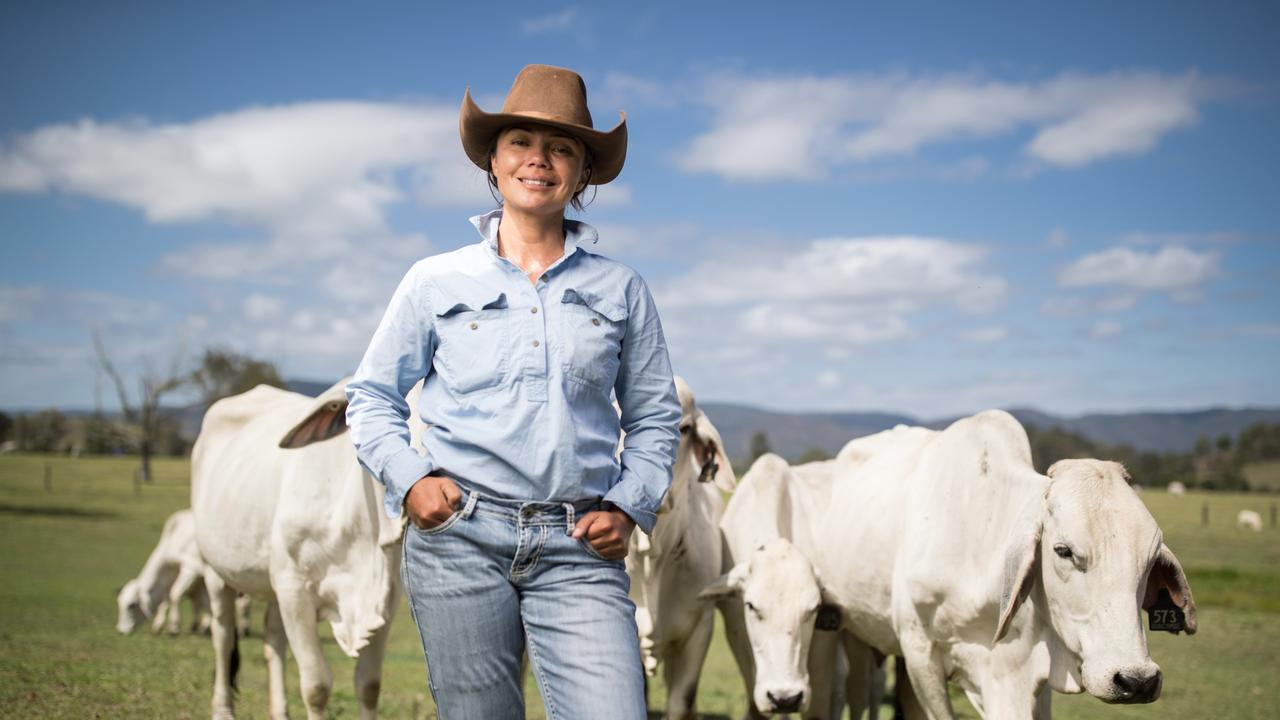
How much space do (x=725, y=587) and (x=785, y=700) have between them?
0.85m

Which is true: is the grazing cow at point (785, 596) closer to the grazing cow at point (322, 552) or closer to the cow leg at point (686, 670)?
the cow leg at point (686, 670)

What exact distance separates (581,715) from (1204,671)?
12.4m

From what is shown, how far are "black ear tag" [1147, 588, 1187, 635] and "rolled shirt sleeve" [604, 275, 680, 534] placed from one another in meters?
2.63

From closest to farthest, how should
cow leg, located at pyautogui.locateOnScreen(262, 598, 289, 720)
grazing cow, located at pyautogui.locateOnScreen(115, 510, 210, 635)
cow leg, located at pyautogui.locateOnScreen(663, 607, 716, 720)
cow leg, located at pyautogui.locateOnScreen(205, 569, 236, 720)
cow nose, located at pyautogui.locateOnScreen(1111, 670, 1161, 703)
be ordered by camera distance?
1. cow nose, located at pyautogui.locateOnScreen(1111, 670, 1161, 703)
2. cow leg, located at pyautogui.locateOnScreen(663, 607, 716, 720)
3. cow leg, located at pyautogui.locateOnScreen(262, 598, 289, 720)
4. cow leg, located at pyautogui.locateOnScreen(205, 569, 236, 720)
5. grazing cow, located at pyautogui.locateOnScreen(115, 510, 210, 635)

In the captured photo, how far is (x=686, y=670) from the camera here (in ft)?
23.9

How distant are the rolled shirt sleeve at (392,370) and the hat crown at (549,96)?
0.58 meters

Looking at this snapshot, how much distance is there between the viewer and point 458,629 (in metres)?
3.18

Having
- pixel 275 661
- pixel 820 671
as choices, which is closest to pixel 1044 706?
pixel 820 671

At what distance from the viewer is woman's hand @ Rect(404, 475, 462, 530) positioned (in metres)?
3.13

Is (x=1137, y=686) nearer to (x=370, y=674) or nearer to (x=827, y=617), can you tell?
(x=827, y=617)

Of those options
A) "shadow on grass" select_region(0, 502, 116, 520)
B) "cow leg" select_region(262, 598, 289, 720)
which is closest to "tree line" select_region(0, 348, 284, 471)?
"shadow on grass" select_region(0, 502, 116, 520)

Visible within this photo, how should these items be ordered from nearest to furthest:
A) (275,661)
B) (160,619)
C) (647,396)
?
(647,396), (275,661), (160,619)

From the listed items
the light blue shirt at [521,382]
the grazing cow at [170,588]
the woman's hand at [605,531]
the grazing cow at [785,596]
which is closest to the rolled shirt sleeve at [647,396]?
the light blue shirt at [521,382]

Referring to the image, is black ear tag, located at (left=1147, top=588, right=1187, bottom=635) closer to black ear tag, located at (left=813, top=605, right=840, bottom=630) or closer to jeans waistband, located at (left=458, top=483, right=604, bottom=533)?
Answer: black ear tag, located at (left=813, top=605, right=840, bottom=630)
